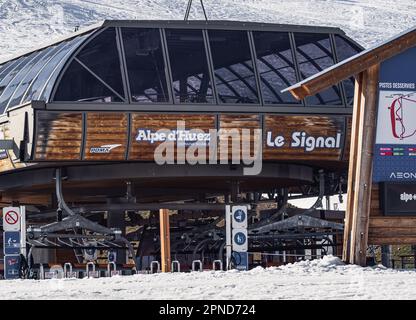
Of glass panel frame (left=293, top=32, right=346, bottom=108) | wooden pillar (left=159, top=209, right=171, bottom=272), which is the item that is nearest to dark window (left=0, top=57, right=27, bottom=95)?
glass panel frame (left=293, top=32, right=346, bottom=108)

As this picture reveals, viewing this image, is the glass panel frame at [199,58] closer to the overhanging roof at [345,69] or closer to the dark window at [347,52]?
the dark window at [347,52]

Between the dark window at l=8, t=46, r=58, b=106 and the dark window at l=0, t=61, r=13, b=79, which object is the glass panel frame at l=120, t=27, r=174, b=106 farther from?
the dark window at l=0, t=61, r=13, b=79

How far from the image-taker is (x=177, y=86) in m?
36.6

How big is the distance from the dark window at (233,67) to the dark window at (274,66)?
337mm

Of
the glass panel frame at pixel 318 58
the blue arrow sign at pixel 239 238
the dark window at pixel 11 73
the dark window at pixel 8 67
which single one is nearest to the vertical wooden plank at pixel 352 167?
the blue arrow sign at pixel 239 238

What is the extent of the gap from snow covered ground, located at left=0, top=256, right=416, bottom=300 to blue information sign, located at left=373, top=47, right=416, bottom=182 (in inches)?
109

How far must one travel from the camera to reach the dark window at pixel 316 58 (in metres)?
38.0

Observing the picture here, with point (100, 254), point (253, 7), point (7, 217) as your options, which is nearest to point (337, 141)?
point (7, 217)

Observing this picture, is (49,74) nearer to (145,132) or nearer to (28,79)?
(28,79)

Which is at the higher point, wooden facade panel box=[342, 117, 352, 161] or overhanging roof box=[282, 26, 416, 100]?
overhanging roof box=[282, 26, 416, 100]

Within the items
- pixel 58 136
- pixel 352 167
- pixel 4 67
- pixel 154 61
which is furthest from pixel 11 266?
pixel 4 67

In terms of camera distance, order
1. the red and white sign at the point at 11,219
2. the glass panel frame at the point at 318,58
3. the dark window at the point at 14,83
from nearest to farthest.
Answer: the red and white sign at the point at 11,219
the glass panel frame at the point at 318,58
the dark window at the point at 14,83

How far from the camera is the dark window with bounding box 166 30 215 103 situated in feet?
120

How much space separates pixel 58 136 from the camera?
117 feet
